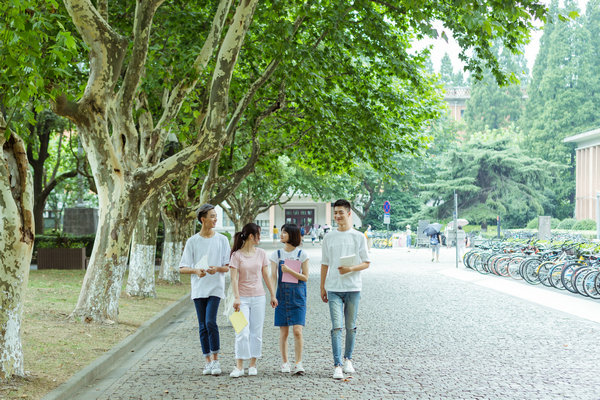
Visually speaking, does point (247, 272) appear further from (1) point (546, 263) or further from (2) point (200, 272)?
(1) point (546, 263)

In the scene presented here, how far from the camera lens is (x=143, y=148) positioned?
14.3 meters

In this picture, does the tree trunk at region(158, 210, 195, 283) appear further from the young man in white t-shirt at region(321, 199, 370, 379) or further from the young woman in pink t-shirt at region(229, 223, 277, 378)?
the young man in white t-shirt at region(321, 199, 370, 379)

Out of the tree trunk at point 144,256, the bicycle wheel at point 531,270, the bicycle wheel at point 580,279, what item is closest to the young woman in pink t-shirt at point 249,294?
the tree trunk at point 144,256

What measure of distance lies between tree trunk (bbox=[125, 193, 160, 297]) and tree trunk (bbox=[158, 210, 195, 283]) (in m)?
3.27

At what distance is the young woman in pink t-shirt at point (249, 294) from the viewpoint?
709 centimetres

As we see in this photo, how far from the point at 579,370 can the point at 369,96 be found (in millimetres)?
11247

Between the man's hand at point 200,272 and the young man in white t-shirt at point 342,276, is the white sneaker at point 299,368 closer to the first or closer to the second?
the young man in white t-shirt at point 342,276

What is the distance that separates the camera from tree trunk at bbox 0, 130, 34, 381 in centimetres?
645

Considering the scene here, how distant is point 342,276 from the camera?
708 cm

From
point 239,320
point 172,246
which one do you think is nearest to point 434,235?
point 172,246

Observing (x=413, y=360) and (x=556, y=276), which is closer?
(x=413, y=360)

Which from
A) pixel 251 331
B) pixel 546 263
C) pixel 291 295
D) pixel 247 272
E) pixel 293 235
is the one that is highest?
pixel 293 235

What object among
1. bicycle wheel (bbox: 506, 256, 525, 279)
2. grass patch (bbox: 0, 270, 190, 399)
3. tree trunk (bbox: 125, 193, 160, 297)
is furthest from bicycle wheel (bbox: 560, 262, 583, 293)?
tree trunk (bbox: 125, 193, 160, 297)

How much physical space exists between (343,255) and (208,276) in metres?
1.40
